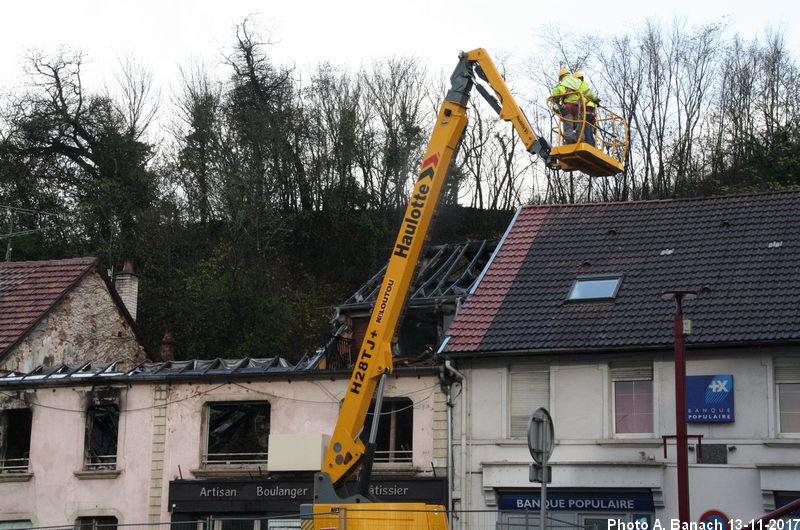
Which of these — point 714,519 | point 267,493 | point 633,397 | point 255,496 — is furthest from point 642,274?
point 255,496

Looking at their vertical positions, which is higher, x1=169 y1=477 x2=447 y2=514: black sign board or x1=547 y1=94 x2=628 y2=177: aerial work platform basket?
x1=547 y1=94 x2=628 y2=177: aerial work platform basket

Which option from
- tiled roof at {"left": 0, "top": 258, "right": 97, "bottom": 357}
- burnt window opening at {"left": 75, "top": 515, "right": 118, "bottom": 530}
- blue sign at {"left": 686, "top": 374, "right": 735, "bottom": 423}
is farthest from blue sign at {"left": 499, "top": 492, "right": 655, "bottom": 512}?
tiled roof at {"left": 0, "top": 258, "right": 97, "bottom": 357}

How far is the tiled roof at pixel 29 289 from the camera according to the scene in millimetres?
30875

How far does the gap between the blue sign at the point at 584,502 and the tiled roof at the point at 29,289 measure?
13445 millimetres

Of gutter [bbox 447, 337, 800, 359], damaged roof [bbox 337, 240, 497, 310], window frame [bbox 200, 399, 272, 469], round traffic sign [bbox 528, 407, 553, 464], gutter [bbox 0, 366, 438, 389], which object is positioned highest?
damaged roof [bbox 337, 240, 497, 310]

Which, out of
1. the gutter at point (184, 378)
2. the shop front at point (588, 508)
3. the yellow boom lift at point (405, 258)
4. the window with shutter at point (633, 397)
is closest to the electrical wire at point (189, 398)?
the gutter at point (184, 378)

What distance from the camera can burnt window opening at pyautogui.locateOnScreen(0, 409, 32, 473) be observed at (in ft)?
94.0

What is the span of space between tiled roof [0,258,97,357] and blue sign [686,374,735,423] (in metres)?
16.6

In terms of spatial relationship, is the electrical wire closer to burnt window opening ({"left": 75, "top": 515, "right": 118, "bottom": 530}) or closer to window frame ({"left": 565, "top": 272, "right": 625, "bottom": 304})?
Answer: burnt window opening ({"left": 75, "top": 515, "right": 118, "bottom": 530})

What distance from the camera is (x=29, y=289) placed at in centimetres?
3256

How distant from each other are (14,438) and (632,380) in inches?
583

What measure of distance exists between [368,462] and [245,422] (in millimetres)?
8662

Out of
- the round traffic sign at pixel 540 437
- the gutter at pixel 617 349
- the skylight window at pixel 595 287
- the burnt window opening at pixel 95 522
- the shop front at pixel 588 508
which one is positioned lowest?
the burnt window opening at pixel 95 522

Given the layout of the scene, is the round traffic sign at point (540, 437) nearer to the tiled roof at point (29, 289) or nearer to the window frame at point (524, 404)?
the window frame at point (524, 404)
